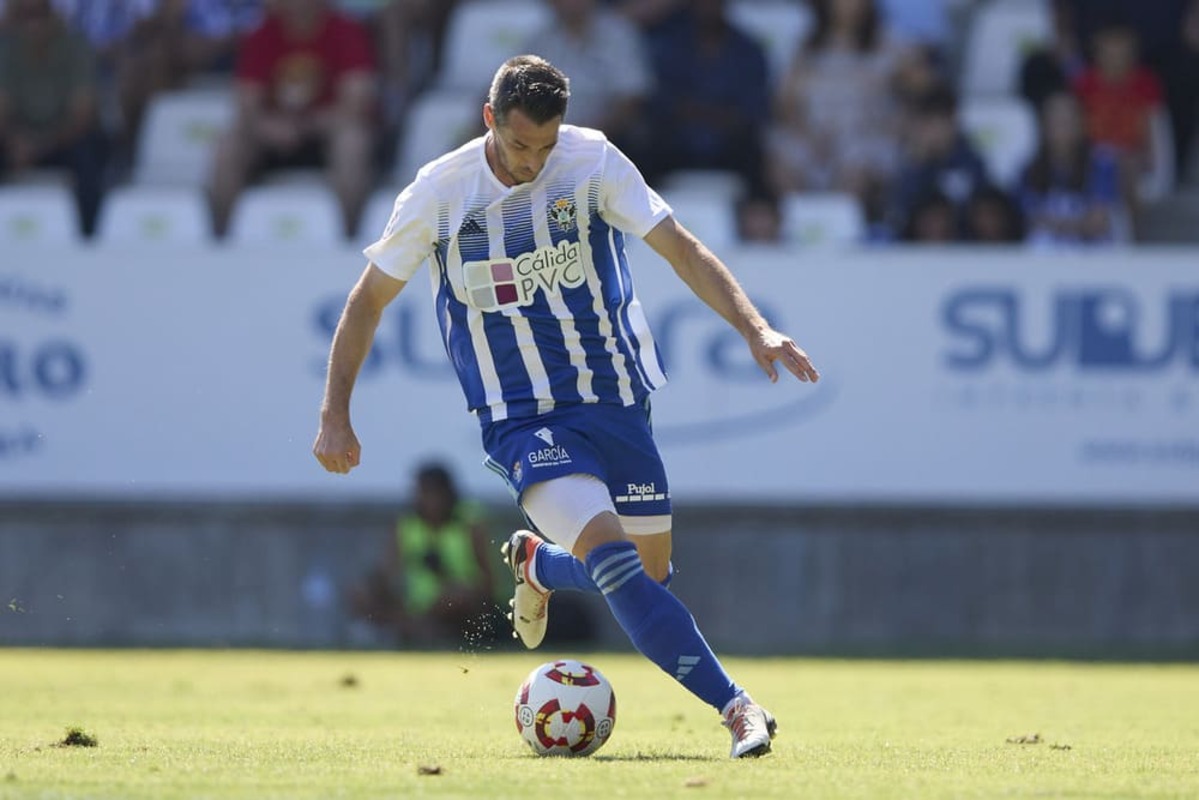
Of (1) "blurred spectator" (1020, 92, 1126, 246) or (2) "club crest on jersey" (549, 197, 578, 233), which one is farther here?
(1) "blurred spectator" (1020, 92, 1126, 246)

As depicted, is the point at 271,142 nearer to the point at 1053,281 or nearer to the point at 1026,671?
the point at 1053,281

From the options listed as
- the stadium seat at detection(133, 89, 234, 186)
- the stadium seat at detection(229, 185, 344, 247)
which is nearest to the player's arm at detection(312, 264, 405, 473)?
the stadium seat at detection(229, 185, 344, 247)

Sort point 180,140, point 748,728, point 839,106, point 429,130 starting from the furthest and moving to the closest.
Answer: point 180,140
point 429,130
point 839,106
point 748,728

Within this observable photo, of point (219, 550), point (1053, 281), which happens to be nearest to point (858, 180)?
point (1053, 281)

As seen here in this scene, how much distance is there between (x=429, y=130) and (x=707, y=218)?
2692 mm

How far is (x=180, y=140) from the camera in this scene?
1669 centimetres

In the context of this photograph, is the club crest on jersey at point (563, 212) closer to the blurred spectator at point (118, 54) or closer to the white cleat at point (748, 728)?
the white cleat at point (748, 728)

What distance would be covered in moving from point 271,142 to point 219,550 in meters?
3.31

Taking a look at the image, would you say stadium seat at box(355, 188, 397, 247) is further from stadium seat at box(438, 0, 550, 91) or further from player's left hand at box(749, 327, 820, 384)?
player's left hand at box(749, 327, 820, 384)

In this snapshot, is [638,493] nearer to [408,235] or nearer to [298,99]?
[408,235]

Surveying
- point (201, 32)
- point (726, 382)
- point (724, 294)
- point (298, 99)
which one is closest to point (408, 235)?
point (724, 294)

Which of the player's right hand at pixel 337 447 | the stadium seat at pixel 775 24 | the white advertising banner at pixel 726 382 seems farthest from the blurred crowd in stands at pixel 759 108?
the player's right hand at pixel 337 447

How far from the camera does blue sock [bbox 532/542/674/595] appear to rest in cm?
756

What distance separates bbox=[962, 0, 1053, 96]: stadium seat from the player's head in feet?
34.7
